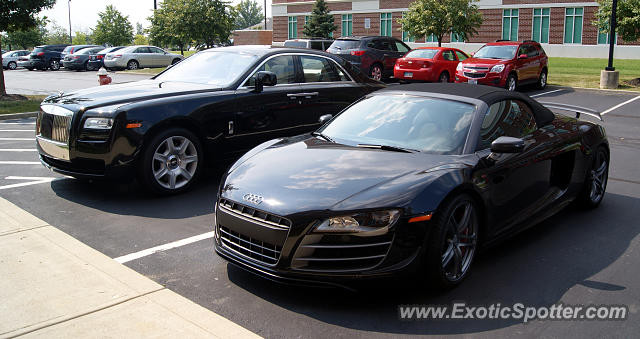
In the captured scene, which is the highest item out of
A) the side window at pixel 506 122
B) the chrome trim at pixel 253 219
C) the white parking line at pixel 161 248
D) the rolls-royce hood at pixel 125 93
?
the rolls-royce hood at pixel 125 93

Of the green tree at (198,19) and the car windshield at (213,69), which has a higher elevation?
the green tree at (198,19)

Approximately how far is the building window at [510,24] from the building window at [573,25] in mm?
3563

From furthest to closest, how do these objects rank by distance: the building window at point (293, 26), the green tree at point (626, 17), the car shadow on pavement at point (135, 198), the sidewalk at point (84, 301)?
the building window at point (293, 26) → the green tree at point (626, 17) → the car shadow on pavement at point (135, 198) → the sidewalk at point (84, 301)

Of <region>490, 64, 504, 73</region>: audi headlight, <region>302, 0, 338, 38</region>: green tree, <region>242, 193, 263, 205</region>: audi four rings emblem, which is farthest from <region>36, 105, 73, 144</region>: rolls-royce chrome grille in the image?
<region>302, 0, 338, 38</region>: green tree

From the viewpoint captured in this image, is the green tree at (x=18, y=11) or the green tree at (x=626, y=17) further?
the green tree at (x=626, y=17)

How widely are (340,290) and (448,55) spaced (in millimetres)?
19099

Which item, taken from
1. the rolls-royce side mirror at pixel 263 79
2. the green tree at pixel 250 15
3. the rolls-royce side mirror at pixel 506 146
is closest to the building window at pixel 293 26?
the rolls-royce side mirror at pixel 263 79

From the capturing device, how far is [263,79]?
7.40 meters

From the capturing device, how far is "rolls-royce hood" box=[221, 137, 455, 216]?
13.1 feet

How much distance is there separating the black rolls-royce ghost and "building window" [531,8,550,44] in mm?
38377

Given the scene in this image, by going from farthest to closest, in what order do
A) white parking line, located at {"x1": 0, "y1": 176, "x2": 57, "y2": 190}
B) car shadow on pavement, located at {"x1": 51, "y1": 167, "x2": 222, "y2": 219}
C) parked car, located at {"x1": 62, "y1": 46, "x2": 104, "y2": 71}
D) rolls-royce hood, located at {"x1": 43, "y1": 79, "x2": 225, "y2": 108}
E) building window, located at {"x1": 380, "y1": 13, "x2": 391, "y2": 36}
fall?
building window, located at {"x1": 380, "y1": 13, "x2": 391, "y2": 36}
parked car, located at {"x1": 62, "y1": 46, "x2": 104, "y2": 71}
white parking line, located at {"x1": 0, "y1": 176, "x2": 57, "y2": 190}
rolls-royce hood, located at {"x1": 43, "y1": 79, "x2": 225, "y2": 108}
car shadow on pavement, located at {"x1": 51, "y1": 167, "x2": 222, "y2": 219}

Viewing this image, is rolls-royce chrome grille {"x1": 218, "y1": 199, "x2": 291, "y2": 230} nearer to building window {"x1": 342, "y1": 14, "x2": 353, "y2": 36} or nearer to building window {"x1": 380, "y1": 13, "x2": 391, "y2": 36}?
building window {"x1": 380, "y1": 13, "x2": 391, "y2": 36}

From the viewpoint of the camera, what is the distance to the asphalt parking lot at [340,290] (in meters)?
3.84

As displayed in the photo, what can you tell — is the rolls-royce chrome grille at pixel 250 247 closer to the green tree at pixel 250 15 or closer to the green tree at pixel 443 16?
the green tree at pixel 443 16
